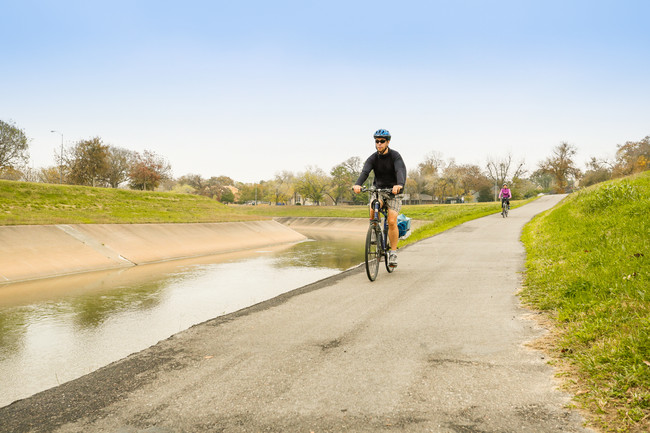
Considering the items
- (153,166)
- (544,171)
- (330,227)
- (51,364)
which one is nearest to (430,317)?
(51,364)

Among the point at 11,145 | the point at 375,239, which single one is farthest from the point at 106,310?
the point at 11,145

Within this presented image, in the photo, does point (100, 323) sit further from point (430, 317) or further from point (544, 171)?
point (544, 171)

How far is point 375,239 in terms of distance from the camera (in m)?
7.86

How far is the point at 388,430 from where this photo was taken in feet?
8.07

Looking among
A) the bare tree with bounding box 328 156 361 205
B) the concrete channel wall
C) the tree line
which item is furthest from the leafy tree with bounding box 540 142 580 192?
the concrete channel wall

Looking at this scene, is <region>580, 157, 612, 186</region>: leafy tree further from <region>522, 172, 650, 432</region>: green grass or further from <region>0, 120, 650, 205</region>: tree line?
<region>522, 172, 650, 432</region>: green grass

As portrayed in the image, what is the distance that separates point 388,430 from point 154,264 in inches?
622

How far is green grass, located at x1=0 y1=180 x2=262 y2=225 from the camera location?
60.8ft

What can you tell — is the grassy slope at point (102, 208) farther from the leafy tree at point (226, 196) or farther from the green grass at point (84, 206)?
the leafy tree at point (226, 196)

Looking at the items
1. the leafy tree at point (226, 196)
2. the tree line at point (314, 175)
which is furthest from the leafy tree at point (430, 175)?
the leafy tree at point (226, 196)

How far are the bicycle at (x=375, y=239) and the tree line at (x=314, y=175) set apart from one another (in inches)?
2052

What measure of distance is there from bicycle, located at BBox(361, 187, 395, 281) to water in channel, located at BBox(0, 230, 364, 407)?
2659 mm

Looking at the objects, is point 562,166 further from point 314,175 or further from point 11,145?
point 11,145

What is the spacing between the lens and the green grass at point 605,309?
8.59 ft
